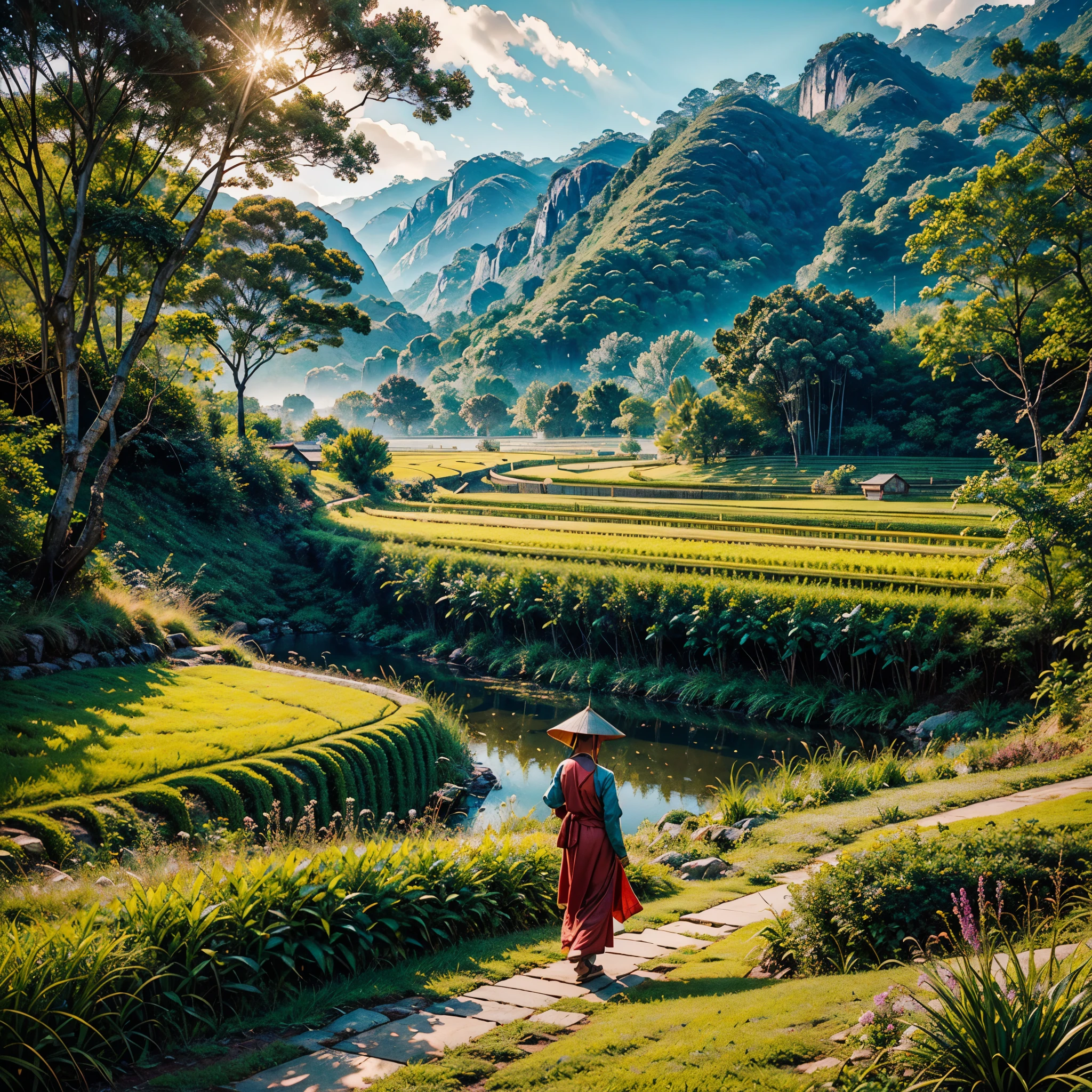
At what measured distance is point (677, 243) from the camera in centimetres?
15350

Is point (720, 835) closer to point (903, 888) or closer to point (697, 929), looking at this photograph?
point (697, 929)

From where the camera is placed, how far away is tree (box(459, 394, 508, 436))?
106688mm

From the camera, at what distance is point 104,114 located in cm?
1480

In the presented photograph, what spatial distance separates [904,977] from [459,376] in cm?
14593

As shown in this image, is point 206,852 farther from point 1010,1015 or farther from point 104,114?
point 104,114

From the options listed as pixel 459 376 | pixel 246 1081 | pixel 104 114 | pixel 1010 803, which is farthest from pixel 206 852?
pixel 459 376

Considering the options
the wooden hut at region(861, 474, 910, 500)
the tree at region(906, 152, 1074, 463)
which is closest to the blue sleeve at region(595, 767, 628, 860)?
the tree at region(906, 152, 1074, 463)

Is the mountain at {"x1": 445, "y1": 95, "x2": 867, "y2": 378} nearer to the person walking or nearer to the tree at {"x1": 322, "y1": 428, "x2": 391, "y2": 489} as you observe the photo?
the tree at {"x1": 322, "y1": 428, "x2": 391, "y2": 489}

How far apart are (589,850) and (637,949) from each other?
1089 mm

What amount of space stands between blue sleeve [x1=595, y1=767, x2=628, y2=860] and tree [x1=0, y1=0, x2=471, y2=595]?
33.4ft

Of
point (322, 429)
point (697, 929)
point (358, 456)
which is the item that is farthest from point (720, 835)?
point (322, 429)

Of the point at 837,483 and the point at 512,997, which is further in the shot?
the point at 837,483

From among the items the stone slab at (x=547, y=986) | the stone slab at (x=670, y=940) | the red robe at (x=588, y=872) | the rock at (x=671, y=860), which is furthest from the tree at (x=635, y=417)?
the stone slab at (x=547, y=986)

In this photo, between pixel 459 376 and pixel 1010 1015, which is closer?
pixel 1010 1015
